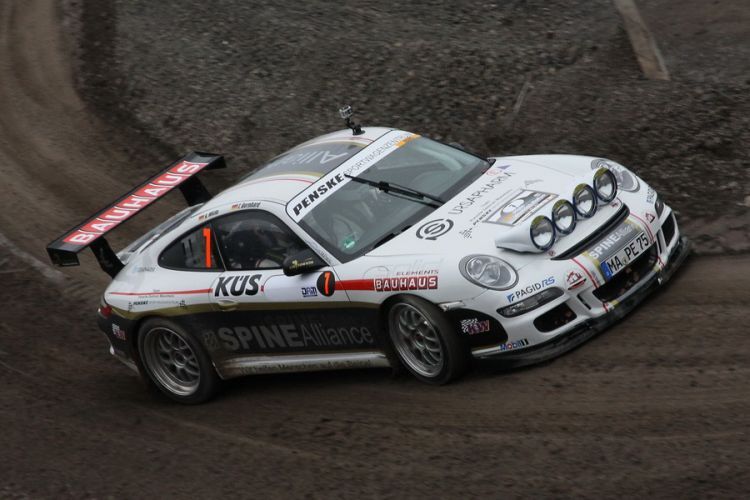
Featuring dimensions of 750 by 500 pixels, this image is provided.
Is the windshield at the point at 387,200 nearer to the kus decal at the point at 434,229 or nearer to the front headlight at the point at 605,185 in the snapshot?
the kus decal at the point at 434,229

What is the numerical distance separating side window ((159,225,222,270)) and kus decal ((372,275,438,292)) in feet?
4.91

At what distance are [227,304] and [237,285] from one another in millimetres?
172

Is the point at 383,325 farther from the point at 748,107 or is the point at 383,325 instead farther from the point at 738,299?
the point at 748,107

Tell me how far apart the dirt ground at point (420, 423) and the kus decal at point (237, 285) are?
0.90 m

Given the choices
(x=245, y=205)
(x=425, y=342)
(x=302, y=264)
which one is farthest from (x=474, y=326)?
(x=245, y=205)

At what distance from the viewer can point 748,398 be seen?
227 inches

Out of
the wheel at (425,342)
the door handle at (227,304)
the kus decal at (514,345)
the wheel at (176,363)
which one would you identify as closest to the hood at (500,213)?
the wheel at (425,342)

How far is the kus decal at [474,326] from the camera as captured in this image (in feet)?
21.2

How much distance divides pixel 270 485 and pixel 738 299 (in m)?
3.47

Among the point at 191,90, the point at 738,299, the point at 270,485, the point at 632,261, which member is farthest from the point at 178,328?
the point at 191,90

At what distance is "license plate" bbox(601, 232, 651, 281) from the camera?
6.74 metres

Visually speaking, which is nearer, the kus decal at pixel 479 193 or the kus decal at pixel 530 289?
the kus decal at pixel 530 289

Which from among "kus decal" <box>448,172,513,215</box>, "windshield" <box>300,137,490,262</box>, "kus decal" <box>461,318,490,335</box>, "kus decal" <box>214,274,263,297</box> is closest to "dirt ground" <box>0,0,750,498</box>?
"kus decal" <box>461,318,490,335</box>

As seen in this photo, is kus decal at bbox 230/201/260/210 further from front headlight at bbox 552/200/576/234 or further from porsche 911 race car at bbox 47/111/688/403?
front headlight at bbox 552/200/576/234
